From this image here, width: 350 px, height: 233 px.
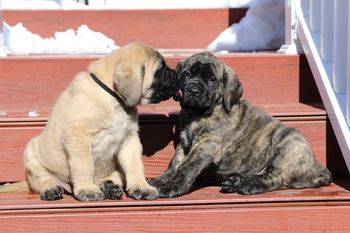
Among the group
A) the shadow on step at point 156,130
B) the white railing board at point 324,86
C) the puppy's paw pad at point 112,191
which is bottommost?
the puppy's paw pad at point 112,191

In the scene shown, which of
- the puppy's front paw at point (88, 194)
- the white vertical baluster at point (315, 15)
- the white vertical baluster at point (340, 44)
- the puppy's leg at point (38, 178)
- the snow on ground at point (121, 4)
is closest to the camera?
the puppy's front paw at point (88, 194)

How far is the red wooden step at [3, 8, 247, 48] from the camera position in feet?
24.8

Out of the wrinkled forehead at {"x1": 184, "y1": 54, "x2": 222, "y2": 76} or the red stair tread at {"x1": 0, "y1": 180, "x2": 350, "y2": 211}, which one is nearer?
the red stair tread at {"x1": 0, "y1": 180, "x2": 350, "y2": 211}

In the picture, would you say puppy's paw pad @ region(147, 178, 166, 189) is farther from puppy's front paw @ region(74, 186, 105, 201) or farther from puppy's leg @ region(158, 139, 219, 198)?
puppy's front paw @ region(74, 186, 105, 201)

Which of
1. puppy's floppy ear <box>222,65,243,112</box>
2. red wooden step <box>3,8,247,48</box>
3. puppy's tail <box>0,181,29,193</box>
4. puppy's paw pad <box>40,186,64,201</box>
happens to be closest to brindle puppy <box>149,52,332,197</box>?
puppy's floppy ear <box>222,65,243,112</box>

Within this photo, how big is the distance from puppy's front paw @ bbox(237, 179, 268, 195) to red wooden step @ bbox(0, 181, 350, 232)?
0.72ft

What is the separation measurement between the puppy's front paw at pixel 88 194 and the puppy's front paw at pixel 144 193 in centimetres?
19

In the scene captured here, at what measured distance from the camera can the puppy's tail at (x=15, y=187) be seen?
15.9 ft

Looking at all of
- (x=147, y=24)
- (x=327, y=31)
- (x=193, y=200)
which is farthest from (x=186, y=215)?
(x=147, y=24)

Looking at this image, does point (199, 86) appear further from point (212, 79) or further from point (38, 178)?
point (38, 178)

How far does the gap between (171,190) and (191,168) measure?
258mm

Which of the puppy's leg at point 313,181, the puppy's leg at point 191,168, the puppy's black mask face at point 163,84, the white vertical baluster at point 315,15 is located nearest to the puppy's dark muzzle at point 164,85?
the puppy's black mask face at point 163,84

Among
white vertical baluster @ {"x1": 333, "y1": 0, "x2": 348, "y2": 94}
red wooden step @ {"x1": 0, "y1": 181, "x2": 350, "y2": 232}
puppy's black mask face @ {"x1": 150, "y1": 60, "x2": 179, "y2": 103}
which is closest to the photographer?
red wooden step @ {"x1": 0, "y1": 181, "x2": 350, "y2": 232}

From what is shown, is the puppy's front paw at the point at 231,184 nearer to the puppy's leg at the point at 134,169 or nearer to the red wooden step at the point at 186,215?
the red wooden step at the point at 186,215
